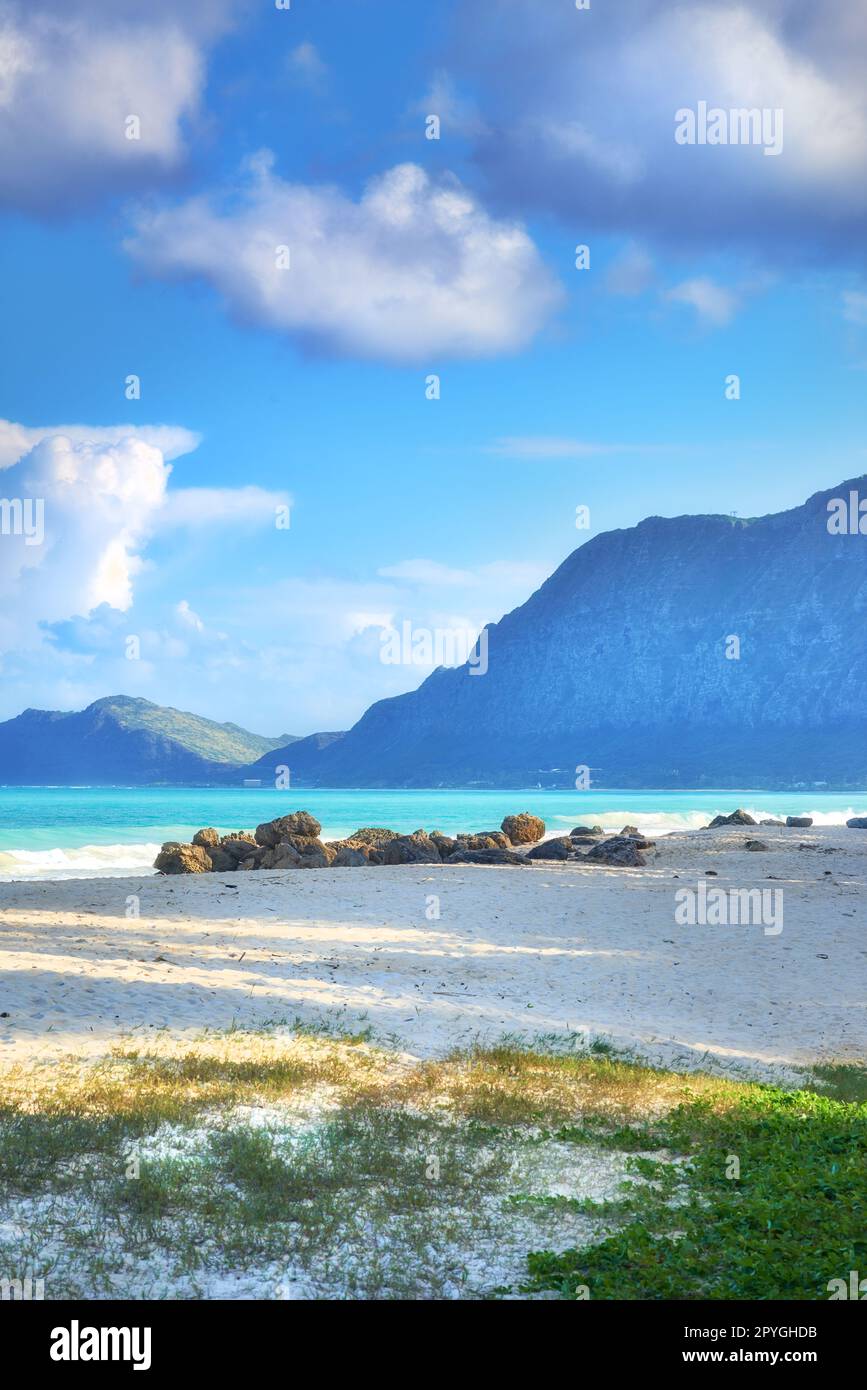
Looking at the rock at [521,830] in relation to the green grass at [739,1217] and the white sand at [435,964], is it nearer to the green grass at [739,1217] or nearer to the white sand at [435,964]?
the white sand at [435,964]

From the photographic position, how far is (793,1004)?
1872cm

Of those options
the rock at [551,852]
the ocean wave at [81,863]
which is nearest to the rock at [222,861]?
the ocean wave at [81,863]

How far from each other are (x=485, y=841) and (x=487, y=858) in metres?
7.11

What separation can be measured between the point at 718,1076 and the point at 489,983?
6213 millimetres

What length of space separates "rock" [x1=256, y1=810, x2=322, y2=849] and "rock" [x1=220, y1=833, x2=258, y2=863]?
502 millimetres

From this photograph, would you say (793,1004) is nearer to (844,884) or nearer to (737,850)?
(844,884)

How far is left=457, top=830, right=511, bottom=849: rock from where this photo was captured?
147 feet

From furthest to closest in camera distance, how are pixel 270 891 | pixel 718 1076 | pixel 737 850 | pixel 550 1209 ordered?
pixel 737 850
pixel 270 891
pixel 718 1076
pixel 550 1209

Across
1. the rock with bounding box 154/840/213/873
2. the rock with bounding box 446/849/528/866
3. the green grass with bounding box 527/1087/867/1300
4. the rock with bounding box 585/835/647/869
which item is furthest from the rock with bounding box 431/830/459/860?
the green grass with bounding box 527/1087/867/1300

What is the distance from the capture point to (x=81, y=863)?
177 feet

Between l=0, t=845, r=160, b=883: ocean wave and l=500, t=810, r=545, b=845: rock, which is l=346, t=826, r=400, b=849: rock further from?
l=0, t=845, r=160, b=883: ocean wave

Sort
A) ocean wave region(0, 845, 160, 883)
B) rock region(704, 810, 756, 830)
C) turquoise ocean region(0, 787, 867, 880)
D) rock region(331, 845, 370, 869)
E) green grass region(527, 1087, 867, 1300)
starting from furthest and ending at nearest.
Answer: rock region(704, 810, 756, 830)
turquoise ocean region(0, 787, 867, 880)
ocean wave region(0, 845, 160, 883)
rock region(331, 845, 370, 869)
green grass region(527, 1087, 867, 1300)

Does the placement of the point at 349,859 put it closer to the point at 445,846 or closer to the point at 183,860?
the point at 445,846
